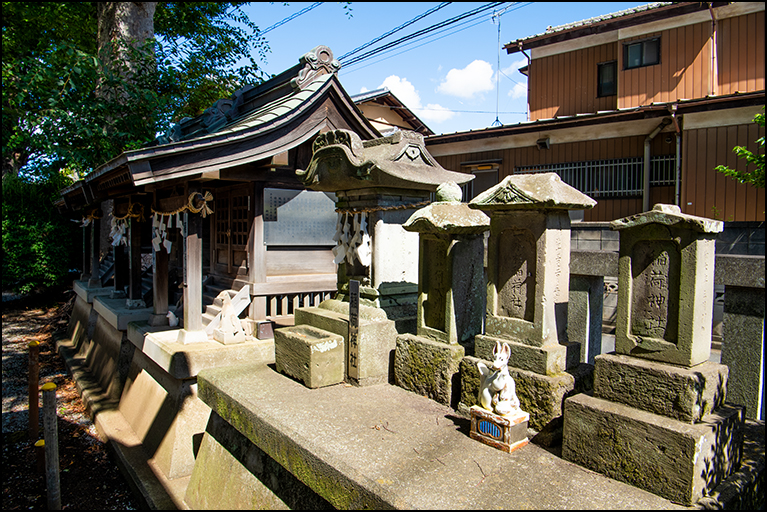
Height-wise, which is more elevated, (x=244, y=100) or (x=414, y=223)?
(x=244, y=100)

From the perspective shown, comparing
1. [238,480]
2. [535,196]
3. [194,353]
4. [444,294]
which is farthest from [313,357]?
[535,196]

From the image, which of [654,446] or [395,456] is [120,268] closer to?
[395,456]

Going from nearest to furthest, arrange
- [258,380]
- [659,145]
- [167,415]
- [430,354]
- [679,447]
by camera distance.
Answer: [679,447]
[430,354]
[258,380]
[167,415]
[659,145]

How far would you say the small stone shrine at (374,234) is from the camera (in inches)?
223

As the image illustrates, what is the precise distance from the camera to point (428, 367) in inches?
200

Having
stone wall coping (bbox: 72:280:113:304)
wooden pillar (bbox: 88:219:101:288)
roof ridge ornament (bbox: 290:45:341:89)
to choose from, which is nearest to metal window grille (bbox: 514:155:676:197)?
roof ridge ornament (bbox: 290:45:341:89)

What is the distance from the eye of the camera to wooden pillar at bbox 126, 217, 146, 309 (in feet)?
35.0

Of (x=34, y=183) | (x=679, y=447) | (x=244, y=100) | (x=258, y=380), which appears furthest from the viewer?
(x=34, y=183)

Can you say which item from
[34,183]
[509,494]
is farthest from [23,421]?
[34,183]

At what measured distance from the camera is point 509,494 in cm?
322

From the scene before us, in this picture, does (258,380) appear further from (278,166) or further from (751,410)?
(751,410)

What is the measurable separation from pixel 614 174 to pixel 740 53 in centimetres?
463

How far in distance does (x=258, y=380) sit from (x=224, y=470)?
1.07m

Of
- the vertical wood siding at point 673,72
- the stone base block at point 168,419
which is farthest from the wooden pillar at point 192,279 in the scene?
the vertical wood siding at point 673,72
